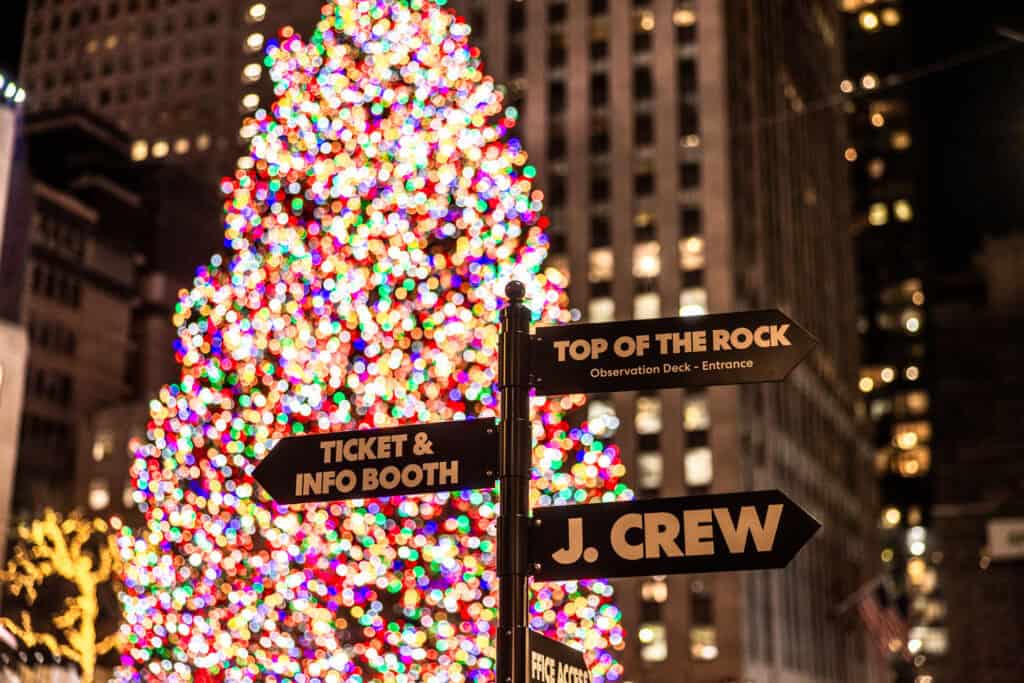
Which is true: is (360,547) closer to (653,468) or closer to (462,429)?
(462,429)

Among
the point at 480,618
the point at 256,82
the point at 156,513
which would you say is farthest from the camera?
the point at 256,82

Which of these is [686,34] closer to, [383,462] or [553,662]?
[383,462]

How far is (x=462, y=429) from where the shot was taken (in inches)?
253

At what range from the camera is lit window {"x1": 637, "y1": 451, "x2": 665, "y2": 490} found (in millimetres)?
63531

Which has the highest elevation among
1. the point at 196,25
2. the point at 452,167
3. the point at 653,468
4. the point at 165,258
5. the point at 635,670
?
the point at 196,25

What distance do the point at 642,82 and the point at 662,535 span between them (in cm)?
6485

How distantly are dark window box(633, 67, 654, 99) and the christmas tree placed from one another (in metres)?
54.4

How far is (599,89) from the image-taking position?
229ft

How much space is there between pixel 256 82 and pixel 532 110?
20904 mm

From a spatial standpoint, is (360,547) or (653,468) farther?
(653,468)

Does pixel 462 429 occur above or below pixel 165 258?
below

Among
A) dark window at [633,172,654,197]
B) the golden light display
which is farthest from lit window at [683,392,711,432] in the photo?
the golden light display

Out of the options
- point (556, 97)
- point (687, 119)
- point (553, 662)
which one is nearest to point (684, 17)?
point (687, 119)

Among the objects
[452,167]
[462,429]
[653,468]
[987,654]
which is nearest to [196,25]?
[653,468]
